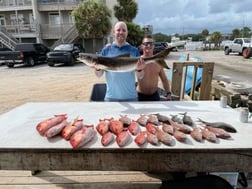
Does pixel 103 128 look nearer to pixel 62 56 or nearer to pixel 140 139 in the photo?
pixel 140 139

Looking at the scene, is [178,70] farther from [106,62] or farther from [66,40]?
[66,40]

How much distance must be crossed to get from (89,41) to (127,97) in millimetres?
24452

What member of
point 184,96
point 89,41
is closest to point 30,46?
point 89,41

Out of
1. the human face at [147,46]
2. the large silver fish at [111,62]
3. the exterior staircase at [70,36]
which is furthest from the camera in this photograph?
the exterior staircase at [70,36]

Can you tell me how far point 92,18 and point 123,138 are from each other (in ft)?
68.7

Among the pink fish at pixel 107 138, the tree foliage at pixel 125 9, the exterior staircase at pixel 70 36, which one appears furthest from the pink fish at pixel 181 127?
the tree foliage at pixel 125 9

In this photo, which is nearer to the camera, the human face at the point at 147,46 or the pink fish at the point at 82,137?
the pink fish at the point at 82,137

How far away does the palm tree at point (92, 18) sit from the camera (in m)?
21.1

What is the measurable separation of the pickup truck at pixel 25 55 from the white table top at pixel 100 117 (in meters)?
14.5

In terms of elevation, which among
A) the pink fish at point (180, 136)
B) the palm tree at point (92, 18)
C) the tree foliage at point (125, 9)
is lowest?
the pink fish at point (180, 136)

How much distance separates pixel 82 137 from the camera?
1792 mm

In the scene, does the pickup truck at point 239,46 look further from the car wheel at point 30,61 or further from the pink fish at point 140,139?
the pink fish at point 140,139

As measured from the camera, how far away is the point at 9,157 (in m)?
1.80

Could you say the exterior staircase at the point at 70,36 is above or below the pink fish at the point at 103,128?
above
